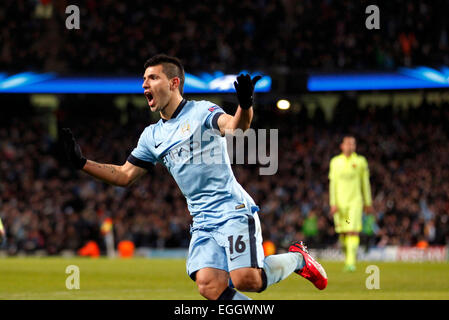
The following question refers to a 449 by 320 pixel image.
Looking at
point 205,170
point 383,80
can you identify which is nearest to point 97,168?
point 205,170

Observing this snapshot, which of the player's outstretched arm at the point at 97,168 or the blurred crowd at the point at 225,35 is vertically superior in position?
the blurred crowd at the point at 225,35

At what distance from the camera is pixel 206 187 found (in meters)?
6.62

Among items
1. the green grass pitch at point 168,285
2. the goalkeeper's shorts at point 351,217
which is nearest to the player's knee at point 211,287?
the green grass pitch at point 168,285

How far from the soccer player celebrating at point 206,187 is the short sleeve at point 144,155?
8 cm

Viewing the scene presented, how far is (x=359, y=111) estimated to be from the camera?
28578mm

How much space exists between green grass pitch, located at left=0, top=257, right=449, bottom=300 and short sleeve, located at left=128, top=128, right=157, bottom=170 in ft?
9.50

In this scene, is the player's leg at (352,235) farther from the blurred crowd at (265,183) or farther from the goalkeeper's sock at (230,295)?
the goalkeeper's sock at (230,295)

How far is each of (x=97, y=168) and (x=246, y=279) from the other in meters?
1.65

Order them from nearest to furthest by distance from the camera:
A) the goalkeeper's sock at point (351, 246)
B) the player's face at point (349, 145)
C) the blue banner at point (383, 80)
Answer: the player's face at point (349, 145) < the goalkeeper's sock at point (351, 246) < the blue banner at point (383, 80)

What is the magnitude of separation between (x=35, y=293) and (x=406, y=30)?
1898 cm

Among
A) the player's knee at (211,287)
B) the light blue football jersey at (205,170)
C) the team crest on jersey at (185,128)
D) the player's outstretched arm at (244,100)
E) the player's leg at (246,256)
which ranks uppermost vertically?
the player's outstretched arm at (244,100)

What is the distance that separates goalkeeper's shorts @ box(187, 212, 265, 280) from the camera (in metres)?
6.45

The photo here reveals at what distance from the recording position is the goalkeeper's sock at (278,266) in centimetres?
664

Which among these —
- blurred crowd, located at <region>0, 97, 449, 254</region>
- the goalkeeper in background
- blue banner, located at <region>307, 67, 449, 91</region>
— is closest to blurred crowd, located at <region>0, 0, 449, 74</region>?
blue banner, located at <region>307, 67, 449, 91</region>
